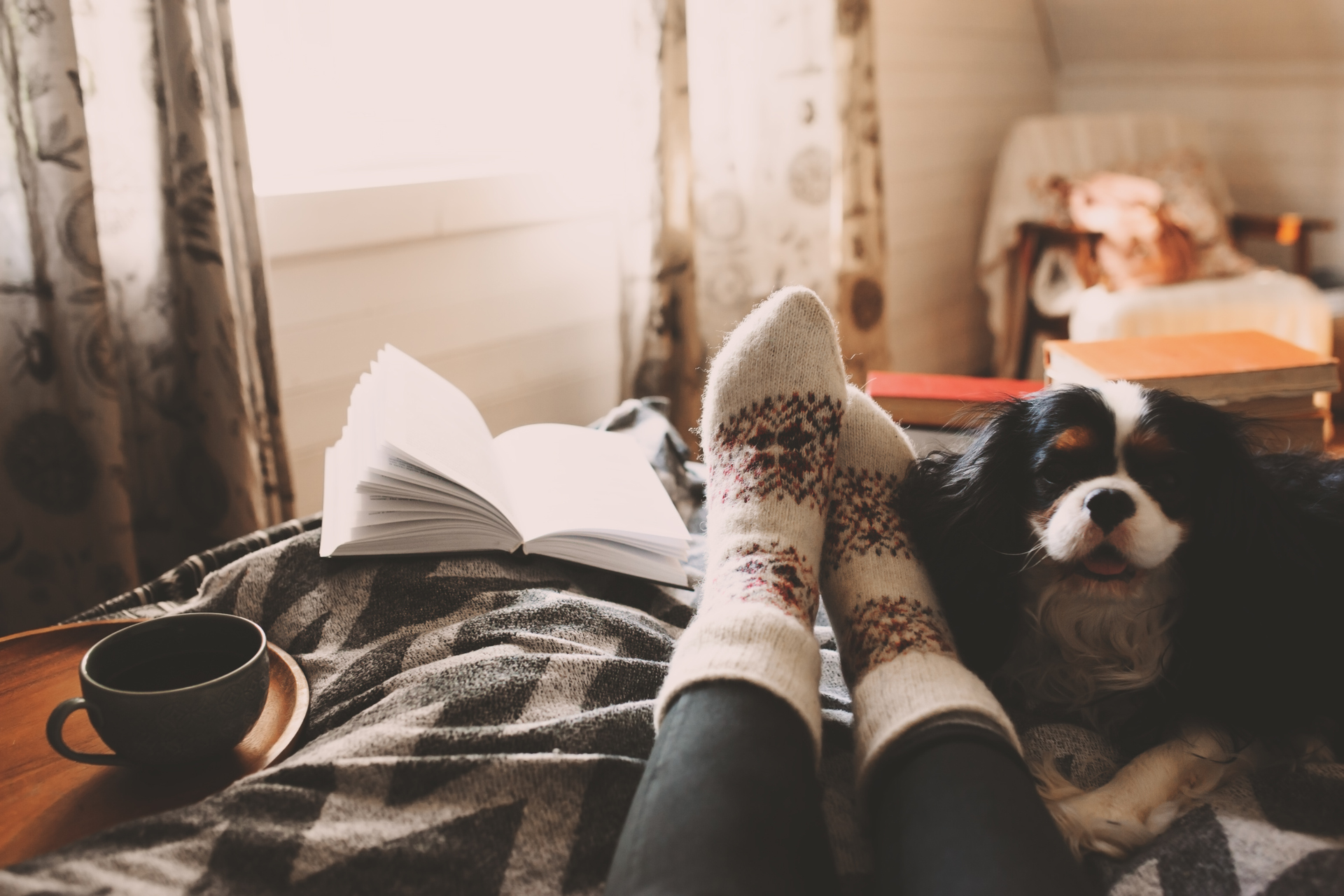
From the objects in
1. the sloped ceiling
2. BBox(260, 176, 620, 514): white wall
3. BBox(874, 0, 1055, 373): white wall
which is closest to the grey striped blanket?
BBox(260, 176, 620, 514): white wall

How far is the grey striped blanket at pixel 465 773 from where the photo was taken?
1.91 ft

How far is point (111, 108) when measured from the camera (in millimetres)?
1203

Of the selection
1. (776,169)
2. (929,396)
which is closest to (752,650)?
(929,396)

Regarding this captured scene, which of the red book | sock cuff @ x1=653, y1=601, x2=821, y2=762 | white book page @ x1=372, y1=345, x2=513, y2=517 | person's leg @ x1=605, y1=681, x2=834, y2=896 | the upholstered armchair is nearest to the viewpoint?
person's leg @ x1=605, y1=681, x2=834, y2=896

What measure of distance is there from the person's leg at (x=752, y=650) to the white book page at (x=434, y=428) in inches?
8.8

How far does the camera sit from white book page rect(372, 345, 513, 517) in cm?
89

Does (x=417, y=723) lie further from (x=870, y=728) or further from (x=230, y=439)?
(x=230, y=439)

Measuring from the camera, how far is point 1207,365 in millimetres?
1184

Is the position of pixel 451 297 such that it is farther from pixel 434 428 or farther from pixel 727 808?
pixel 727 808

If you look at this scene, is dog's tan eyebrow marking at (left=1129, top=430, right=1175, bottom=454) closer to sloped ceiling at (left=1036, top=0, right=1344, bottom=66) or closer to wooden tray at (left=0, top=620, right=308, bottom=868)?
wooden tray at (left=0, top=620, right=308, bottom=868)

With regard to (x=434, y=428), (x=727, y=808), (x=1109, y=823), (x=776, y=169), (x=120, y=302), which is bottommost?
(x=1109, y=823)

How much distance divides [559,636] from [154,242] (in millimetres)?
819

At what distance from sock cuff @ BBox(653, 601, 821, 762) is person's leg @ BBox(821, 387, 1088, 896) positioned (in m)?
0.05

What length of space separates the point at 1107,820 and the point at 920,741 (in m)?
0.16
